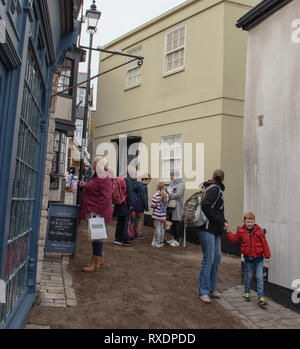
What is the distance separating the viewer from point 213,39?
10.9m

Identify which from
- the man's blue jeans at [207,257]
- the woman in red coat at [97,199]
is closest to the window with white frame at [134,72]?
the woman in red coat at [97,199]

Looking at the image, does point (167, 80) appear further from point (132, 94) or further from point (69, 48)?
point (69, 48)

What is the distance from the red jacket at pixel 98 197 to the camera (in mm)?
6312

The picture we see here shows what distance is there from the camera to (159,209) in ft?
30.5

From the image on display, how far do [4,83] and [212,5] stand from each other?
9958 millimetres

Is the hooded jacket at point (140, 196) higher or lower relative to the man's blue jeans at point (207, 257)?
higher

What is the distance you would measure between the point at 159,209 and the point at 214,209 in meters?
3.86

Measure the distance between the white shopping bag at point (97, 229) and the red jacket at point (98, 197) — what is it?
0.15 meters

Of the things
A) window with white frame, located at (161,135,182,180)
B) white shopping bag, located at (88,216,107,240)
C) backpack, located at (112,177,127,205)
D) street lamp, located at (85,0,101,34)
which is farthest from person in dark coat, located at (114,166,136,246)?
street lamp, located at (85,0,101,34)

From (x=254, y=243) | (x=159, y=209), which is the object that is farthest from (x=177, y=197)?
(x=254, y=243)

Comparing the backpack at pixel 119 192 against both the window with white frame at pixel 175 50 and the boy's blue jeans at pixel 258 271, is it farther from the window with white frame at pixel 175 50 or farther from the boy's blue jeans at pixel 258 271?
the window with white frame at pixel 175 50

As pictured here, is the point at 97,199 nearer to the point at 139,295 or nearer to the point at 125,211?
the point at 139,295

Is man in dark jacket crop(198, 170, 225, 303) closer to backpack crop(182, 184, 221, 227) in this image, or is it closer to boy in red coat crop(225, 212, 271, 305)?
backpack crop(182, 184, 221, 227)

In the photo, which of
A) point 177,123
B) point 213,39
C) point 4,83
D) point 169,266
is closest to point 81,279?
point 169,266
